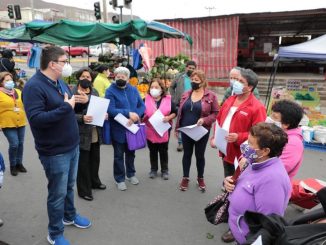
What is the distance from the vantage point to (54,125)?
9.02 feet

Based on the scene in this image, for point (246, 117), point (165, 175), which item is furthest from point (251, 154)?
point (165, 175)

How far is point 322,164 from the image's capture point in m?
5.62

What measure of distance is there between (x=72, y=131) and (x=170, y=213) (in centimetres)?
173

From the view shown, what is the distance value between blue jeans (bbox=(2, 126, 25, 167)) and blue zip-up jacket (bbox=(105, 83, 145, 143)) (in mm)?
1698

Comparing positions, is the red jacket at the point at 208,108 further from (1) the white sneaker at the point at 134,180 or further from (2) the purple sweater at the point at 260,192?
(2) the purple sweater at the point at 260,192

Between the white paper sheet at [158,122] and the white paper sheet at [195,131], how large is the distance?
50cm

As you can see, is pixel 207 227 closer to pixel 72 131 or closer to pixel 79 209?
pixel 79 209

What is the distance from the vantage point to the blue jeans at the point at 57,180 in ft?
9.37

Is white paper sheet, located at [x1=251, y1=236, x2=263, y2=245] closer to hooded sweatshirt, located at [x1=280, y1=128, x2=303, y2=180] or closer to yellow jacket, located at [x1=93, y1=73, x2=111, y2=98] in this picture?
hooded sweatshirt, located at [x1=280, y1=128, x2=303, y2=180]

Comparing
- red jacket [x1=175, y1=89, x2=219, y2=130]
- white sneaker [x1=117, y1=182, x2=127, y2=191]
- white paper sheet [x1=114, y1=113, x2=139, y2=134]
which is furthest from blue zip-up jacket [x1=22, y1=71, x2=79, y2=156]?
red jacket [x1=175, y1=89, x2=219, y2=130]

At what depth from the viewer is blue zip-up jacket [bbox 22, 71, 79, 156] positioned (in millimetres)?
2590

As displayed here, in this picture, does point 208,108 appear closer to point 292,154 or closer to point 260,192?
point 292,154

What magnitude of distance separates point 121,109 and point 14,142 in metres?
1.97

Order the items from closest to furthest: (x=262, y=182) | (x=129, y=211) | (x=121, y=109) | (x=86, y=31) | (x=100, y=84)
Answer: (x=262, y=182)
(x=129, y=211)
(x=121, y=109)
(x=100, y=84)
(x=86, y=31)
